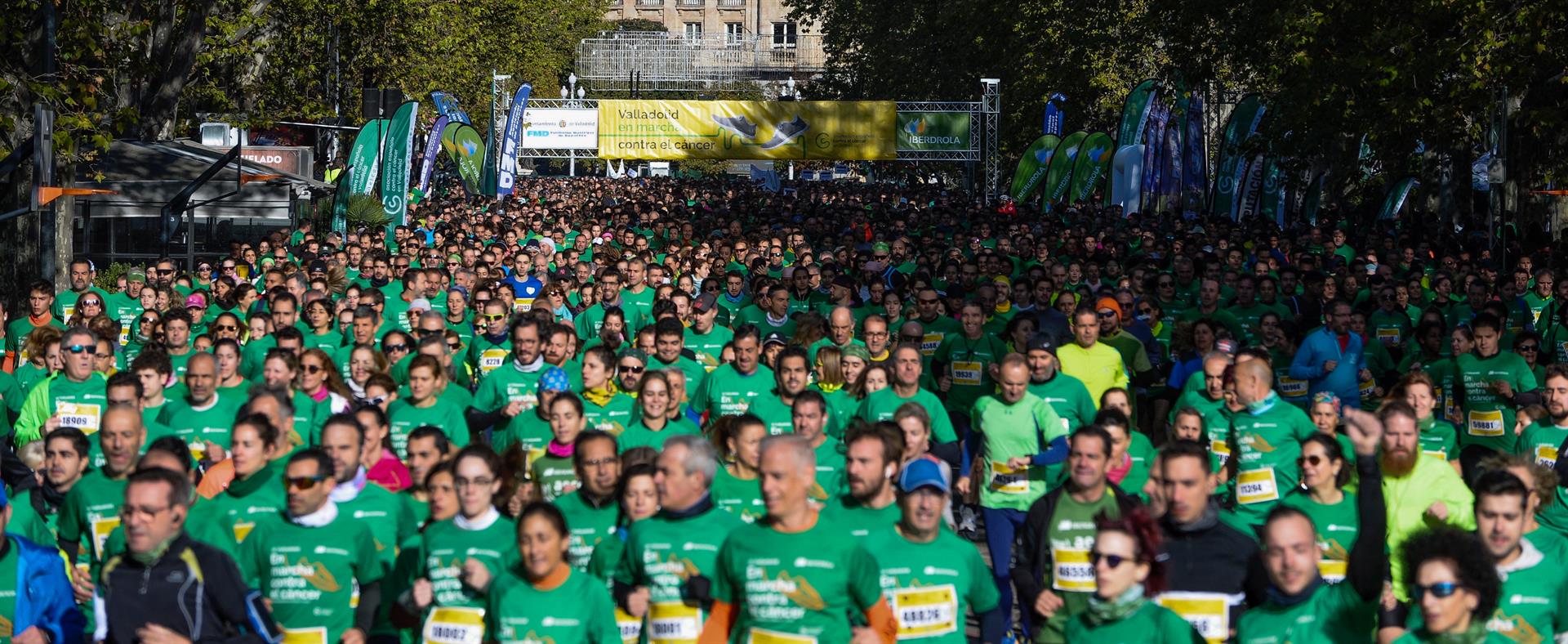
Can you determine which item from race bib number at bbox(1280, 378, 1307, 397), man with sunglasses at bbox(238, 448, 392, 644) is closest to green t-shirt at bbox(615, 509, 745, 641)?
man with sunglasses at bbox(238, 448, 392, 644)

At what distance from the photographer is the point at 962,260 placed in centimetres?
2130

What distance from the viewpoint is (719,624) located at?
6.58 m

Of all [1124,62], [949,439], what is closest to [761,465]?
[949,439]

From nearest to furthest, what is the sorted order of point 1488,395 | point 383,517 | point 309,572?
point 309,572
point 383,517
point 1488,395

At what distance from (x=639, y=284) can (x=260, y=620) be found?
11395 mm

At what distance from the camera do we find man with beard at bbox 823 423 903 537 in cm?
704

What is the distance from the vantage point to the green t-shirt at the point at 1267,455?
953 centimetres

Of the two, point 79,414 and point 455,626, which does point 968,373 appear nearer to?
point 79,414

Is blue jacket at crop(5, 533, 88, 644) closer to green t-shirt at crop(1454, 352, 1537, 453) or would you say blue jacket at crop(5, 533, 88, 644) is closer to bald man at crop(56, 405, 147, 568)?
bald man at crop(56, 405, 147, 568)

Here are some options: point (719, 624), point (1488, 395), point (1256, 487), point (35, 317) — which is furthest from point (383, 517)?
point (35, 317)

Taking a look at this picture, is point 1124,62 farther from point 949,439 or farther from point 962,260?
point 949,439

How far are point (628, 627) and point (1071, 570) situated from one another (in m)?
1.61

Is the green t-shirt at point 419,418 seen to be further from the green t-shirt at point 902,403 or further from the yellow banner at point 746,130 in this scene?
the yellow banner at point 746,130

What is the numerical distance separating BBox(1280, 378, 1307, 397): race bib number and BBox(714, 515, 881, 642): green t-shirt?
7.16 m
